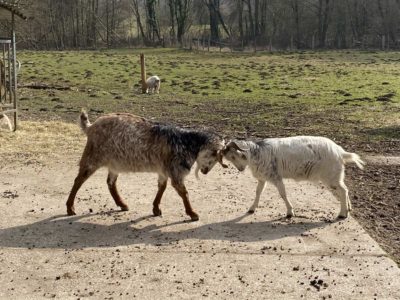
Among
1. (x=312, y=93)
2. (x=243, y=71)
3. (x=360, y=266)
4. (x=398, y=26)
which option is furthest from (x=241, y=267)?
(x=398, y=26)

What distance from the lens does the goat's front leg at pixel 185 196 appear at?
→ 7.30m

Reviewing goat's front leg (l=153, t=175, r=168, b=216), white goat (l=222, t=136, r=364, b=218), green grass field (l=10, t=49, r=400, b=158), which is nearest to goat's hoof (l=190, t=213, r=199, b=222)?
goat's front leg (l=153, t=175, r=168, b=216)

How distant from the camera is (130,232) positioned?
22.8 feet

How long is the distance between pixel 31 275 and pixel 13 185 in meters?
3.49

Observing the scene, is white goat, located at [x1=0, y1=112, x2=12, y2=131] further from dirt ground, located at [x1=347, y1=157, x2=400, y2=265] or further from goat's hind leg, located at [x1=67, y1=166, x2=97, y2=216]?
dirt ground, located at [x1=347, y1=157, x2=400, y2=265]

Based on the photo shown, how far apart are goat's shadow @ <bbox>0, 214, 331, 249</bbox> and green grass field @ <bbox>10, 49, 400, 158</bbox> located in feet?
18.3

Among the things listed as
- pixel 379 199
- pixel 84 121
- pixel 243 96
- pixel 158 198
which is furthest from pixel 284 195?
pixel 243 96

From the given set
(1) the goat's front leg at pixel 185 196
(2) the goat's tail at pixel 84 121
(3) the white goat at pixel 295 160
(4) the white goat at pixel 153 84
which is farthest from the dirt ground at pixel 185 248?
(4) the white goat at pixel 153 84

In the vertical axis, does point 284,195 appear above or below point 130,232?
above

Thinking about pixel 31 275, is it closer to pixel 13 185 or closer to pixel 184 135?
pixel 184 135

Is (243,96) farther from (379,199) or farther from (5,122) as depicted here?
(379,199)

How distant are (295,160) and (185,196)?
4.85 feet

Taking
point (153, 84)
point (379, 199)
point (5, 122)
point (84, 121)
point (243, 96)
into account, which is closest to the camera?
point (84, 121)

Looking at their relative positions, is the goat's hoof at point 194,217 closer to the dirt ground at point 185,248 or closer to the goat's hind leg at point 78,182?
the dirt ground at point 185,248
